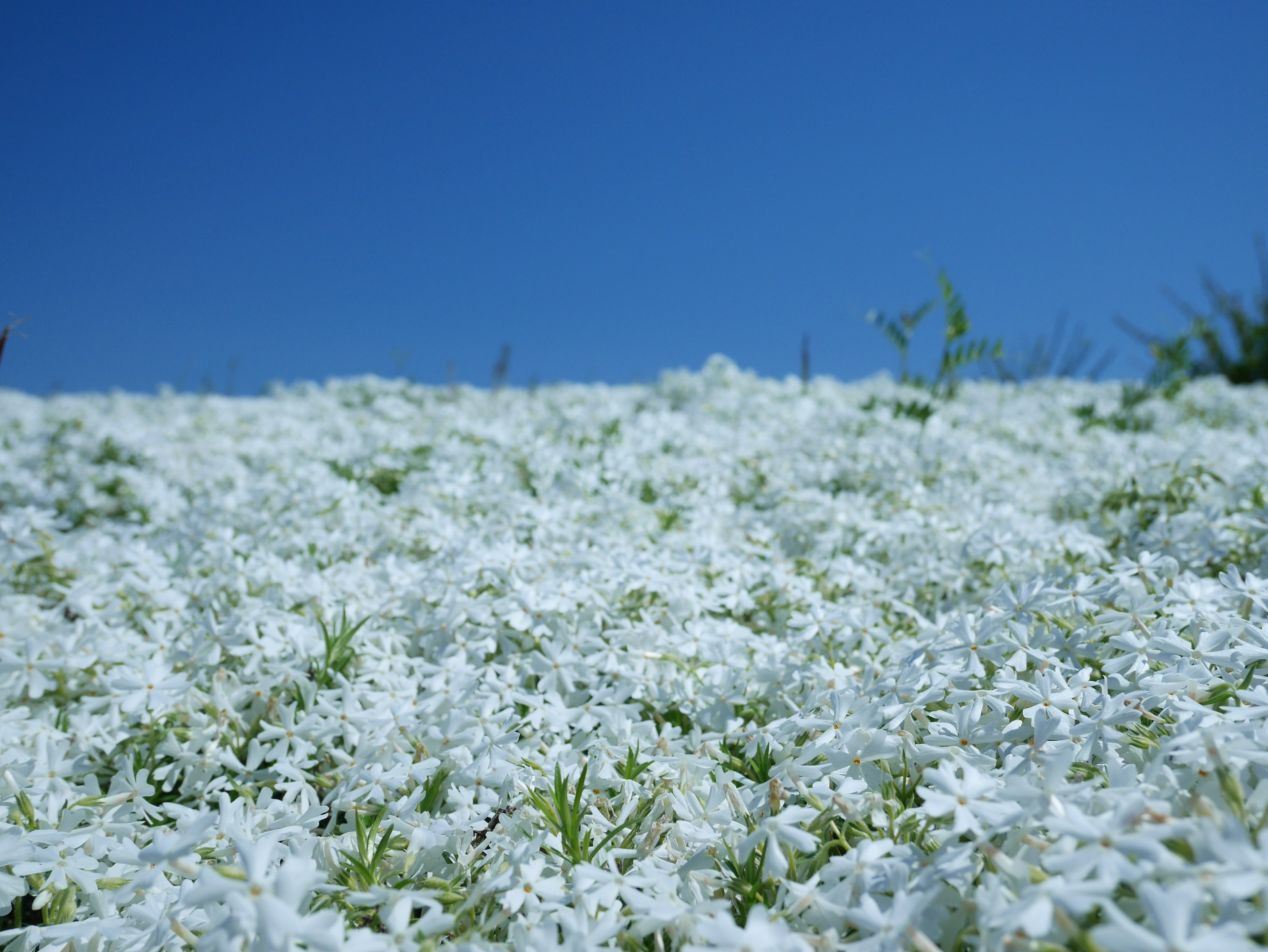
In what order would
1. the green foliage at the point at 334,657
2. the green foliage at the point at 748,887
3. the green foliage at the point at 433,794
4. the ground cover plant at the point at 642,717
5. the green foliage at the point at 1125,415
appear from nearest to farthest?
the ground cover plant at the point at 642,717, the green foliage at the point at 748,887, the green foliage at the point at 433,794, the green foliage at the point at 334,657, the green foliage at the point at 1125,415

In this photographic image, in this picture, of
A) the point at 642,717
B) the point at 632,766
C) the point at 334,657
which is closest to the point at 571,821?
the point at 632,766

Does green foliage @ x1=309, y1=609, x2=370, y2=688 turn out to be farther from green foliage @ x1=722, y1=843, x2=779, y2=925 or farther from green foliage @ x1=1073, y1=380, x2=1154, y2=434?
green foliage @ x1=1073, y1=380, x2=1154, y2=434

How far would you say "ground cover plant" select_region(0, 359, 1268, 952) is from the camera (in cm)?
163

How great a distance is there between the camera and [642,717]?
121 inches

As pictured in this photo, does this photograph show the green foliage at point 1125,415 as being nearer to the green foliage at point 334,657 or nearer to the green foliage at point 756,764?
the green foliage at point 756,764

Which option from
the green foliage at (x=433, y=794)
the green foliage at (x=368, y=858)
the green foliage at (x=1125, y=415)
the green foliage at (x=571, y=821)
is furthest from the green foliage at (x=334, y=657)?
the green foliage at (x=1125, y=415)

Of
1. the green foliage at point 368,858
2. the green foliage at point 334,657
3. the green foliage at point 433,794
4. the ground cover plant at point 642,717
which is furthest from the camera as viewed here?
the green foliage at point 334,657

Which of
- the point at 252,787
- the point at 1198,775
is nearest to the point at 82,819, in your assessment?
the point at 252,787

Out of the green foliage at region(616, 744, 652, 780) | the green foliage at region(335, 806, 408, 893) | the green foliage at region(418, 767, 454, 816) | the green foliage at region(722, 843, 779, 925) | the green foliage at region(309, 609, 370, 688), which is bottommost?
the green foliage at region(722, 843, 779, 925)

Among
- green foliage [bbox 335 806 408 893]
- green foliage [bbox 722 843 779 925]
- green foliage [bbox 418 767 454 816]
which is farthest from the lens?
green foliage [bbox 418 767 454 816]

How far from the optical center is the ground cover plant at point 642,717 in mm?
1626

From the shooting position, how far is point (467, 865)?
2.15 meters

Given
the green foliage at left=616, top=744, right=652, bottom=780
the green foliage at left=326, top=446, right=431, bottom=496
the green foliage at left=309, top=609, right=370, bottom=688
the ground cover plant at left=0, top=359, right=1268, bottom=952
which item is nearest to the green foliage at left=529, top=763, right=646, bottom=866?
the ground cover plant at left=0, top=359, right=1268, bottom=952

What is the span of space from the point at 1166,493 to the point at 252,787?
499 centimetres
